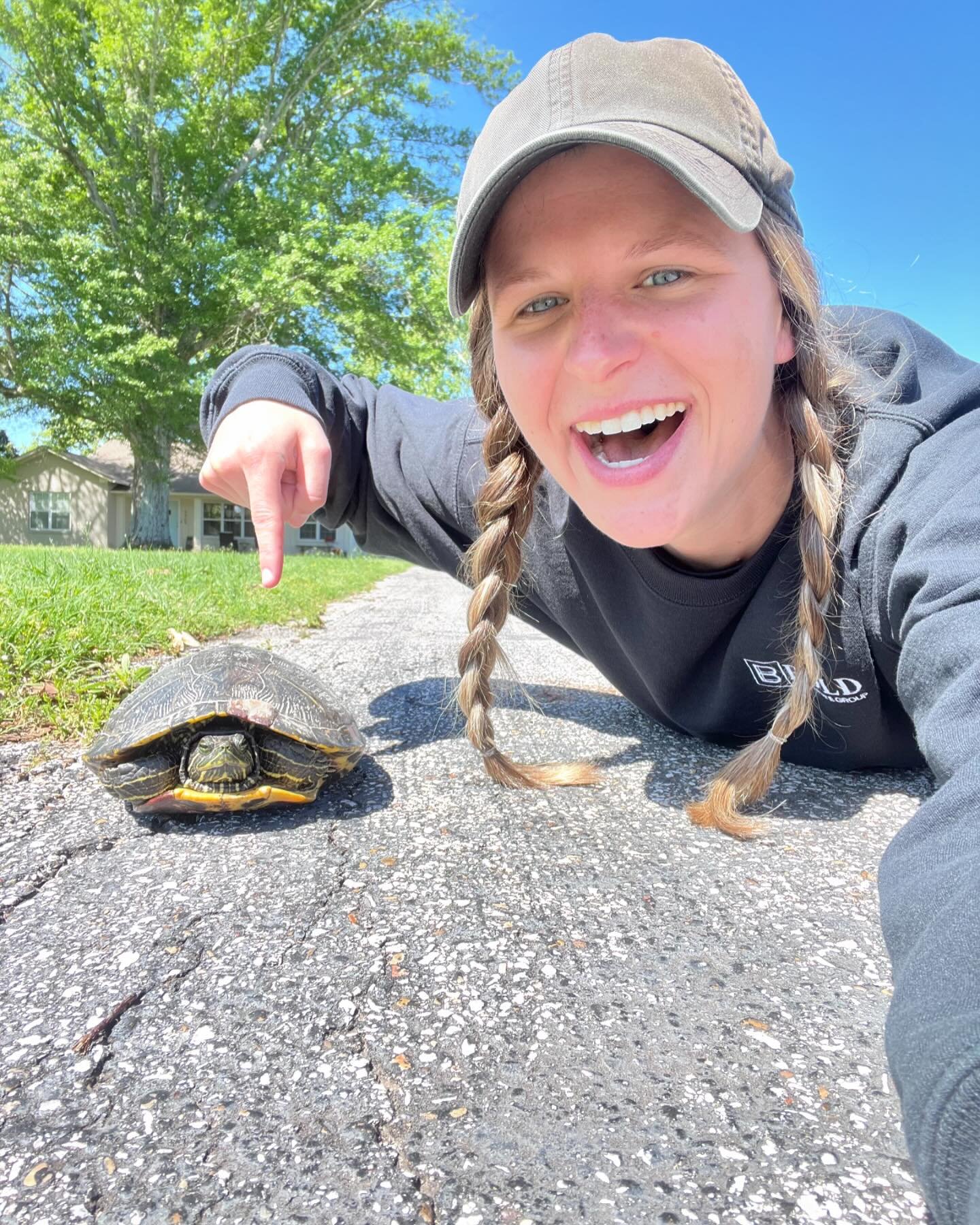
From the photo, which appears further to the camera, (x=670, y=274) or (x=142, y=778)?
(x=142, y=778)

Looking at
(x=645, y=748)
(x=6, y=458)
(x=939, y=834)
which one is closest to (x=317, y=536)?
(x=6, y=458)

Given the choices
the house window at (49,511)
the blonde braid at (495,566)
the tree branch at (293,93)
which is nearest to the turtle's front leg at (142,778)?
the blonde braid at (495,566)

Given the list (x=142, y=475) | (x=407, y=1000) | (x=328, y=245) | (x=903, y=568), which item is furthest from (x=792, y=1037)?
(x=142, y=475)

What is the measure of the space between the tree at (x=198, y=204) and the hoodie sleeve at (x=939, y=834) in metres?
15.8

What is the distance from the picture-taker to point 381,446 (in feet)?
9.64

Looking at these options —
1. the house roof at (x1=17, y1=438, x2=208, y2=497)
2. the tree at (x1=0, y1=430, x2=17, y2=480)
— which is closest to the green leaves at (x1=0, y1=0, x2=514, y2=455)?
the tree at (x1=0, y1=430, x2=17, y2=480)

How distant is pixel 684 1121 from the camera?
3.10ft

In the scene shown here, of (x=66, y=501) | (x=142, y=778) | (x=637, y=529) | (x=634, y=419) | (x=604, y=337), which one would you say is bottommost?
(x=142, y=778)

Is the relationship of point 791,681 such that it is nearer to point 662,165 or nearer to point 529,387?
point 529,387

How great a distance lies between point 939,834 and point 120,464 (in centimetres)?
3556

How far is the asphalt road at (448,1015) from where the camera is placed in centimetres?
85

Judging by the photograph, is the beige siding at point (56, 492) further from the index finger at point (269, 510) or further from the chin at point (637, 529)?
the chin at point (637, 529)

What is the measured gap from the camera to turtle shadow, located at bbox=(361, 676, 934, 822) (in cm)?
211

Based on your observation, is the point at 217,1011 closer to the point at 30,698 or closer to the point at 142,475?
the point at 30,698
